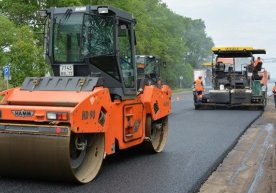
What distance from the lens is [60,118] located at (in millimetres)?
5145

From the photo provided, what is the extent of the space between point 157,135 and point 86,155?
2.49 m

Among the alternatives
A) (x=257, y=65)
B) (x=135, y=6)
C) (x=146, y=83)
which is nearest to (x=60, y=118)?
(x=146, y=83)

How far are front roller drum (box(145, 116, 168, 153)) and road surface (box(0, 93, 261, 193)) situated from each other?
14cm

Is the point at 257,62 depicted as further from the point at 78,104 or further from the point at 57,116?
the point at 57,116

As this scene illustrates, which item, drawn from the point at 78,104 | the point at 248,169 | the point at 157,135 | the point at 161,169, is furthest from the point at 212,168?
the point at 78,104

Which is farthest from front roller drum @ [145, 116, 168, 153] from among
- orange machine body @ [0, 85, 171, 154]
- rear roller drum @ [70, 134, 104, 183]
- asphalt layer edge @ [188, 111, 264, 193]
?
rear roller drum @ [70, 134, 104, 183]

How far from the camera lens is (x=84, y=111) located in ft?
17.5

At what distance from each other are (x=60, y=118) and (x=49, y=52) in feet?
5.41

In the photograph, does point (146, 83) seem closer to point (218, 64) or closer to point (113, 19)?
point (113, 19)

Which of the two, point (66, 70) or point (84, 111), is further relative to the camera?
point (66, 70)

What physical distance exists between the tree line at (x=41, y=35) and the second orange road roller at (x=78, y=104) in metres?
1.04

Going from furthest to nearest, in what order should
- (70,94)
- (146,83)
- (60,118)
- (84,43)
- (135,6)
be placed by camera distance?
(135,6), (146,83), (84,43), (70,94), (60,118)

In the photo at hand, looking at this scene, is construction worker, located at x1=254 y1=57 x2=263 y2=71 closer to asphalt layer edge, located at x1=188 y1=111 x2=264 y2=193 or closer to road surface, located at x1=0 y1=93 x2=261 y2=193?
road surface, located at x1=0 y1=93 x2=261 y2=193

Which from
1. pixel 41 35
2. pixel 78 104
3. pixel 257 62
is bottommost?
pixel 78 104
